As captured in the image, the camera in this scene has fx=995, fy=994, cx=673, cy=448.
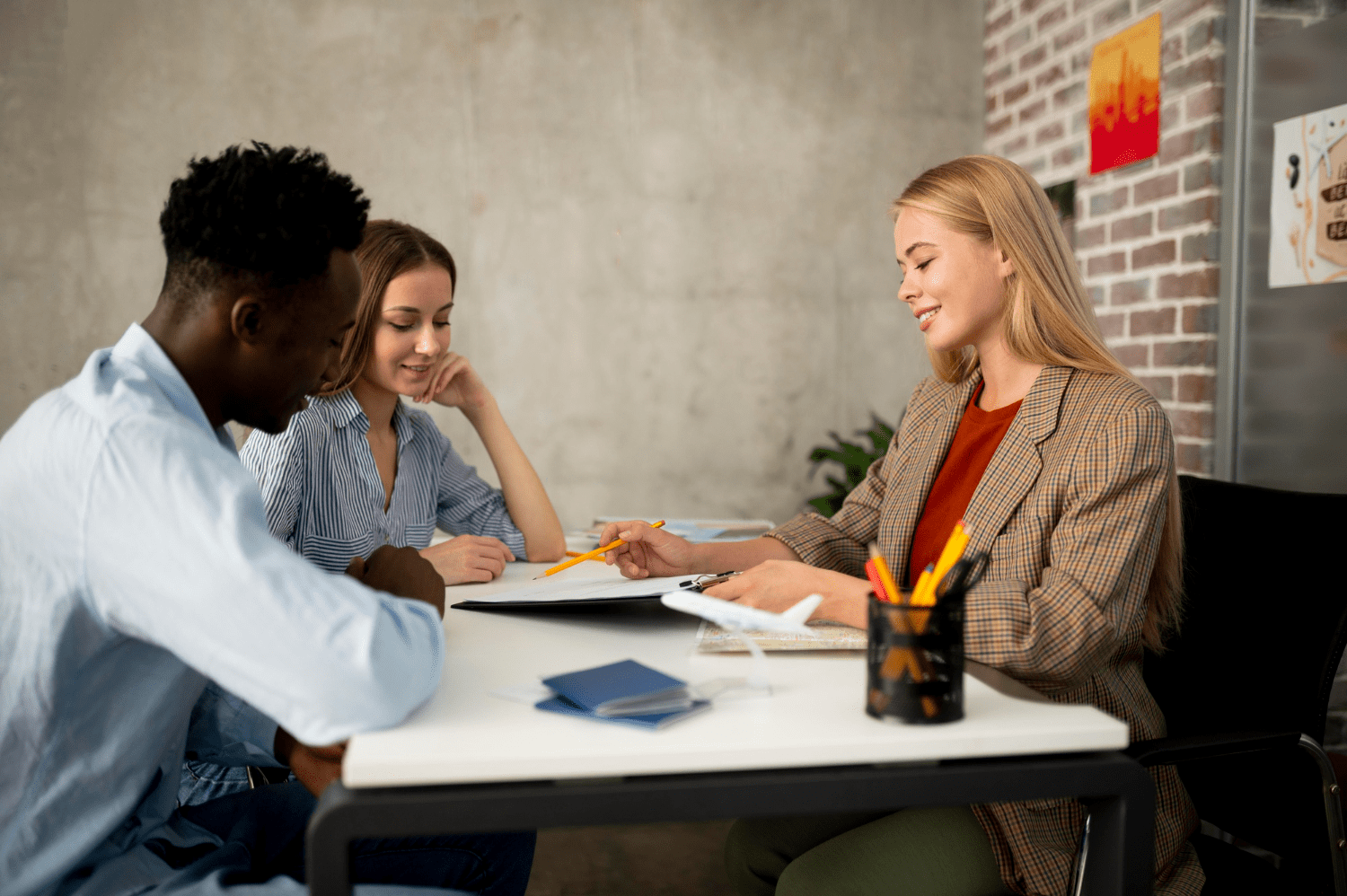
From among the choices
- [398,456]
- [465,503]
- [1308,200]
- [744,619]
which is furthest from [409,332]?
[1308,200]

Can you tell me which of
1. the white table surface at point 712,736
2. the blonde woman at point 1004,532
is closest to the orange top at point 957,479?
the blonde woman at point 1004,532

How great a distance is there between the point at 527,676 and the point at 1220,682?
107cm

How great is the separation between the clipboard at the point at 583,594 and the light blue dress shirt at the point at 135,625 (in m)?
0.38

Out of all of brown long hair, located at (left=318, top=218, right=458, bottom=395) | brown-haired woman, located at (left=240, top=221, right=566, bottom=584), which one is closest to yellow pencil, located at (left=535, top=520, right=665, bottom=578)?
brown-haired woman, located at (left=240, top=221, right=566, bottom=584)

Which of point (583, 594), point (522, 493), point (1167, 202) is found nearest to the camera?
point (583, 594)

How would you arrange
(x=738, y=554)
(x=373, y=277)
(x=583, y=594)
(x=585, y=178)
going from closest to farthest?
(x=583, y=594), (x=738, y=554), (x=373, y=277), (x=585, y=178)

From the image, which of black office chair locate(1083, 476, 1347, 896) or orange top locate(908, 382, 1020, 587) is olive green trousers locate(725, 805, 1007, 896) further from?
orange top locate(908, 382, 1020, 587)

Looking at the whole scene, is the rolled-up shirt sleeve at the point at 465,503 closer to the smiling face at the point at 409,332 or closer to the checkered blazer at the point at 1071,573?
the smiling face at the point at 409,332

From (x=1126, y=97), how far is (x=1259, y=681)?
189 centimetres

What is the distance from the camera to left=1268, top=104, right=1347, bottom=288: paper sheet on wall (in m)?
2.05

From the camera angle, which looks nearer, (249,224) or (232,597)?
(232,597)

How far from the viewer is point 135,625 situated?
0.87 metres

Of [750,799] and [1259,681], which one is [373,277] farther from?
[1259,681]

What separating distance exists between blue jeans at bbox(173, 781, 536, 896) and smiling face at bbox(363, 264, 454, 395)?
2.71ft
